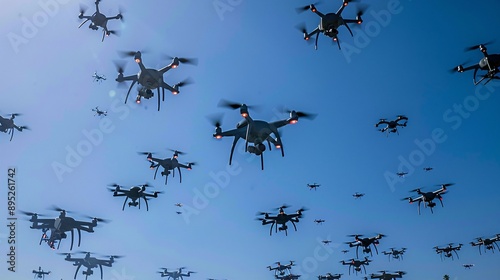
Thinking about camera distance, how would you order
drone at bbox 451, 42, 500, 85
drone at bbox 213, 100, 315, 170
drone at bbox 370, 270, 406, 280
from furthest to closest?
drone at bbox 370, 270, 406, 280
drone at bbox 451, 42, 500, 85
drone at bbox 213, 100, 315, 170

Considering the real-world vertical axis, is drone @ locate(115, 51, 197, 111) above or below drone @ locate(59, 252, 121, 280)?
above

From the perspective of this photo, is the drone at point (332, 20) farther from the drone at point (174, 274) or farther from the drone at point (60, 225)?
the drone at point (174, 274)

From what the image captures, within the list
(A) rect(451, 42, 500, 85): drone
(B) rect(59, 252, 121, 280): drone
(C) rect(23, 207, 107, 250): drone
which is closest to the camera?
(A) rect(451, 42, 500, 85): drone

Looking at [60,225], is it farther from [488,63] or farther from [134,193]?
[488,63]

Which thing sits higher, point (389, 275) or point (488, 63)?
point (488, 63)

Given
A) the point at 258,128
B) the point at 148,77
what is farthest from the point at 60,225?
the point at 258,128

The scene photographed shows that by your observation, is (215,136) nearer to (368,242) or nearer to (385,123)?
(385,123)

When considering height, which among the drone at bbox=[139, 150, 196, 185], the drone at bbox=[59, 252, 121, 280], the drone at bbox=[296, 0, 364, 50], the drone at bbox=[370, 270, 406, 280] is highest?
the drone at bbox=[296, 0, 364, 50]

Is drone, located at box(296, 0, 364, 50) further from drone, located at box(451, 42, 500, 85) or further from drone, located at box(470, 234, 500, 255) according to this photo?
drone, located at box(470, 234, 500, 255)

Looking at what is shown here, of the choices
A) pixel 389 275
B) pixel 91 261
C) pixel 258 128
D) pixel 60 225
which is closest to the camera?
pixel 258 128

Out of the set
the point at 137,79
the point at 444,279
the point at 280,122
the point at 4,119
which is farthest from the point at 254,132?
the point at 444,279

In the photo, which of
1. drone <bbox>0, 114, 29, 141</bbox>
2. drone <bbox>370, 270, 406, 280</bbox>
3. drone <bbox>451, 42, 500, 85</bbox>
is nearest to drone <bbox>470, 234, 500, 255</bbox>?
drone <bbox>370, 270, 406, 280</bbox>

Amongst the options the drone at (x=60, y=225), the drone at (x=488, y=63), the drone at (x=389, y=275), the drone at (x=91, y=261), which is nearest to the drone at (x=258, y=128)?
the drone at (x=488, y=63)
